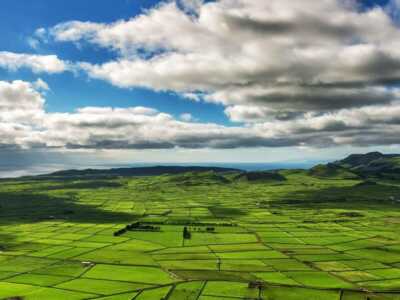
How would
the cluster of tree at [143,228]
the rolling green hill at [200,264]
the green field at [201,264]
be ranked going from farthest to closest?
the cluster of tree at [143,228] → the green field at [201,264] → the rolling green hill at [200,264]

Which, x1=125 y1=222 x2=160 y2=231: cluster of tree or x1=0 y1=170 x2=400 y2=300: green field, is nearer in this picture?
x1=0 y1=170 x2=400 y2=300: green field

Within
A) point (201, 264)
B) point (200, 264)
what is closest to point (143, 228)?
point (200, 264)

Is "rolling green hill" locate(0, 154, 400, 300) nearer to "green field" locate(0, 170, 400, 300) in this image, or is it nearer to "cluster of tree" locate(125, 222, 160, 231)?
"green field" locate(0, 170, 400, 300)

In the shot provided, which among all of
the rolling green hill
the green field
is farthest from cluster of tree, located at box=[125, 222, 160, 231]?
the rolling green hill

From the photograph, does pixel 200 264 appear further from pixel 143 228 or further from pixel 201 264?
pixel 143 228

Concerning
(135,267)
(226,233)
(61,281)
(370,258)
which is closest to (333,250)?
(370,258)

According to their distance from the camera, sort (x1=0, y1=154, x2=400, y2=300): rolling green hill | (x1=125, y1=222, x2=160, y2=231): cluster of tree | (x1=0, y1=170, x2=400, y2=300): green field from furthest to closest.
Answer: (x1=125, y1=222, x2=160, y2=231): cluster of tree → (x1=0, y1=170, x2=400, y2=300): green field → (x1=0, y1=154, x2=400, y2=300): rolling green hill

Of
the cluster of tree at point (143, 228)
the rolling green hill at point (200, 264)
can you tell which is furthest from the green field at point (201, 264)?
the cluster of tree at point (143, 228)

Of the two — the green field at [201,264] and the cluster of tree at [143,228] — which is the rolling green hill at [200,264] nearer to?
the green field at [201,264]

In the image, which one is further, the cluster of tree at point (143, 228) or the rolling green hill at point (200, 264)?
the cluster of tree at point (143, 228)

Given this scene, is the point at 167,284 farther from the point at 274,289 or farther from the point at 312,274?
the point at 312,274

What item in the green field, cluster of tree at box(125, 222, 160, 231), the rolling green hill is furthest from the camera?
cluster of tree at box(125, 222, 160, 231)
